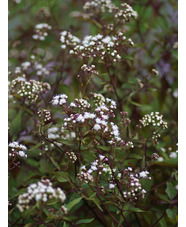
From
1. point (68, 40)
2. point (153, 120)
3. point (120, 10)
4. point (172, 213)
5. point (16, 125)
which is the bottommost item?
point (172, 213)

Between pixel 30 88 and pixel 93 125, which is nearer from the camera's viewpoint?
pixel 93 125

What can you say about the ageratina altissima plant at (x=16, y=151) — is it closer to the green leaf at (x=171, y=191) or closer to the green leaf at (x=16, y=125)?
the green leaf at (x=16, y=125)

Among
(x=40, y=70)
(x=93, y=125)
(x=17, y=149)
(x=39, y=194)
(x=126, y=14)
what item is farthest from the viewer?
(x=40, y=70)

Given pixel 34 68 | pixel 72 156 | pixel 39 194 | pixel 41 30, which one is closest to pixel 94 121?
pixel 72 156

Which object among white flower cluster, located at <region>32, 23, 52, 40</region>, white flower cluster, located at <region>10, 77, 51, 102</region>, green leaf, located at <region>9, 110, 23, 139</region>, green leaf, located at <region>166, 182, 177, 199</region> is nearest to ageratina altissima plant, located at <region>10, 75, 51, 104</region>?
white flower cluster, located at <region>10, 77, 51, 102</region>

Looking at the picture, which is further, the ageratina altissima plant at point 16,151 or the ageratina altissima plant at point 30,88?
the ageratina altissima plant at point 30,88

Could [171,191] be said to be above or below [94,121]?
below

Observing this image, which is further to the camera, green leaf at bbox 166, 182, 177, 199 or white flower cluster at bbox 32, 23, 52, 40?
white flower cluster at bbox 32, 23, 52, 40

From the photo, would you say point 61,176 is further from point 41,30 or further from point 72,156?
point 41,30

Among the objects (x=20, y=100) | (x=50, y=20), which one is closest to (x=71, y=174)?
(x=20, y=100)

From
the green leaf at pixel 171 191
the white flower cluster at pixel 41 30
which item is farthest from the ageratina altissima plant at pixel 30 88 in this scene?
the green leaf at pixel 171 191

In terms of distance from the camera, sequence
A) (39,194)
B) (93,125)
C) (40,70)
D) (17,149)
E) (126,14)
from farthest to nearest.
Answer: (40,70) → (126,14) → (17,149) → (93,125) → (39,194)

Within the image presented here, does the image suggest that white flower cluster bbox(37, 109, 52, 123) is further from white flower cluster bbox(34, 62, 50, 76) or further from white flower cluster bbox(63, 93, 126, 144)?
white flower cluster bbox(34, 62, 50, 76)

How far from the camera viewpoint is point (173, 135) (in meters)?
1.41
